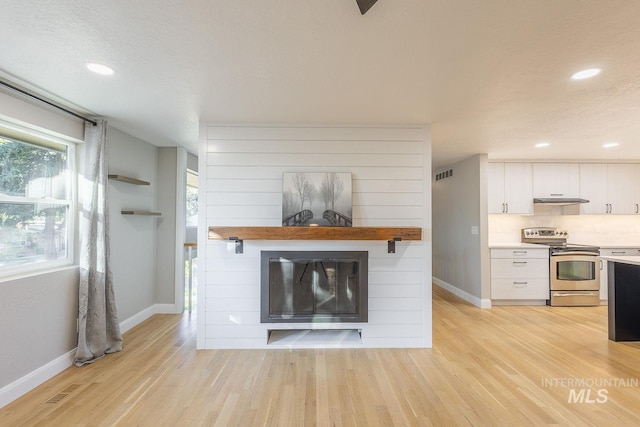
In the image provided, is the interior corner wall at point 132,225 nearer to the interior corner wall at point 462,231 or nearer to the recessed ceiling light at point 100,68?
the recessed ceiling light at point 100,68

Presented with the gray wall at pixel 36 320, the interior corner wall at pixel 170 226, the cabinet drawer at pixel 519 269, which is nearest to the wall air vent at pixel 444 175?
the cabinet drawer at pixel 519 269

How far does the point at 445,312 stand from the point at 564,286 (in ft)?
6.46

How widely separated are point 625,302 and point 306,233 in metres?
3.62

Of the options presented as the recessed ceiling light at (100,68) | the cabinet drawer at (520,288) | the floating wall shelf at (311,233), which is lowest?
the cabinet drawer at (520,288)

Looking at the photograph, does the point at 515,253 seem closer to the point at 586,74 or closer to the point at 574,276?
the point at 574,276

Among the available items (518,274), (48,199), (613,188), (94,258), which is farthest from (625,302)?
(48,199)

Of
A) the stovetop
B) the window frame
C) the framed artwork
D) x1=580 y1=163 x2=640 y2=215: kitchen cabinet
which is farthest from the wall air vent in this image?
the window frame

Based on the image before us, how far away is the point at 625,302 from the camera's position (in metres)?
3.42

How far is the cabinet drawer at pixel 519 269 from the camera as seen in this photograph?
4762 mm

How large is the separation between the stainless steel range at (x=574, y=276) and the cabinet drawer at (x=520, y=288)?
0.40 feet

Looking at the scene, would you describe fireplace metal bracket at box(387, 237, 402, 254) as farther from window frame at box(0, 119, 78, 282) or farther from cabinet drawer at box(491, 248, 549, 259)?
window frame at box(0, 119, 78, 282)

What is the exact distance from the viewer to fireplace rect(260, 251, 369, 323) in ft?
10.2

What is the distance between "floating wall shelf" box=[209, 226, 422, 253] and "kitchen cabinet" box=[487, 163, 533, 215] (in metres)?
2.79

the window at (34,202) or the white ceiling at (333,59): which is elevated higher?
the white ceiling at (333,59)
